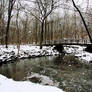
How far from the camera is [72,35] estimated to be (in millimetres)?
41062

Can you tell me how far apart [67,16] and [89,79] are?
3589cm

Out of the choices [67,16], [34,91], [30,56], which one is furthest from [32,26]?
[34,91]

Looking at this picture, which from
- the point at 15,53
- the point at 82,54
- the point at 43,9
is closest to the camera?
the point at 15,53

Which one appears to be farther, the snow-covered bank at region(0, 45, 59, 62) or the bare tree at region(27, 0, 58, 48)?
the bare tree at region(27, 0, 58, 48)

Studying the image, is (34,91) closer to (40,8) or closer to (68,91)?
(68,91)

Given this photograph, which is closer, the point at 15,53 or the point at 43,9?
the point at 15,53

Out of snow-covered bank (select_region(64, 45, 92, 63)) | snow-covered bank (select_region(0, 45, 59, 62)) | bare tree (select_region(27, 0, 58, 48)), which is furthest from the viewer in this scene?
bare tree (select_region(27, 0, 58, 48))

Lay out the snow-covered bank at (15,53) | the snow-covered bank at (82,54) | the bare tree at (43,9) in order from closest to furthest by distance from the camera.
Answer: the snow-covered bank at (15,53)
the snow-covered bank at (82,54)
the bare tree at (43,9)

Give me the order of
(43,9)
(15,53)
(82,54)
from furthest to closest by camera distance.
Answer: (43,9) < (82,54) < (15,53)

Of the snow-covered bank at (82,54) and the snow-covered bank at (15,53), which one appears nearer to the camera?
the snow-covered bank at (15,53)

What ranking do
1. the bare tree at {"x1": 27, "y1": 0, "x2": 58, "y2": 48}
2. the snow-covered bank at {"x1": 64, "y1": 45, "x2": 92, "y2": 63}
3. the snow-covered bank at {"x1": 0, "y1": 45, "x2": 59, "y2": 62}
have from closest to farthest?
the snow-covered bank at {"x1": 0, "y1": 45, "x2": 59, "y2": 62} → the snow-covered bank at {"x1": 64, "y1": 45, "x2": 92, "y2": 63} → the bare tree at {"x1": 27, "y1": 0, "x2": 58, "y2": 48}

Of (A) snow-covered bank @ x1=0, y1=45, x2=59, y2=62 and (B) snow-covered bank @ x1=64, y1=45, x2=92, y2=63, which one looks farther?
(B) snow-covered bank @ x1=64, y1=45, x2=92, y2=63

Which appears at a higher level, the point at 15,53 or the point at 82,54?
the point at 15,53

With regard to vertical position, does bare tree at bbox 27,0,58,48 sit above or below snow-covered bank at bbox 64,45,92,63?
above
